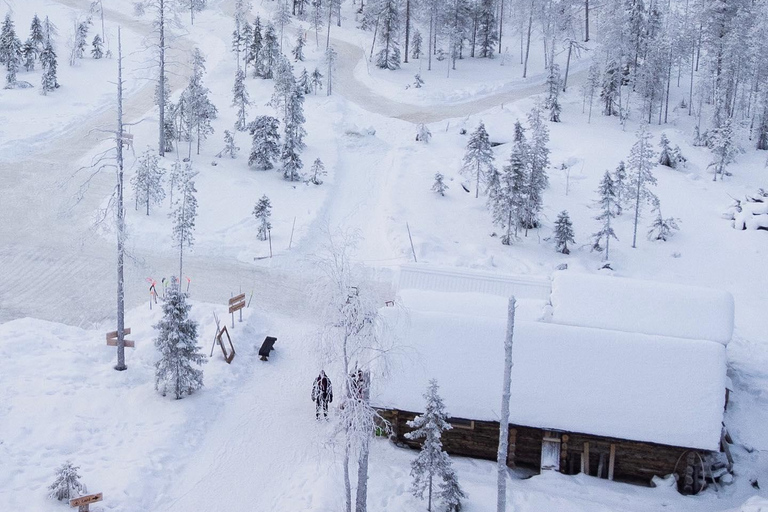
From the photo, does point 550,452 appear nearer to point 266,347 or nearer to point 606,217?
point 266,347

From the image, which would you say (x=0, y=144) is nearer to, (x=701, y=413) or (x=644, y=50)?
(x=701, y=413)

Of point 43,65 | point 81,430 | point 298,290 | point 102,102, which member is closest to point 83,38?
point 43,65

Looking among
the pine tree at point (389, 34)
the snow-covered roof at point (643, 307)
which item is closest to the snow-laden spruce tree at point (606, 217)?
the snow-covered roof at point (643, 307)

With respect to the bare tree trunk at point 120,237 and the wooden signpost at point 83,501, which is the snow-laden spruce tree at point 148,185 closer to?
the bare tree trunk at point 120,237

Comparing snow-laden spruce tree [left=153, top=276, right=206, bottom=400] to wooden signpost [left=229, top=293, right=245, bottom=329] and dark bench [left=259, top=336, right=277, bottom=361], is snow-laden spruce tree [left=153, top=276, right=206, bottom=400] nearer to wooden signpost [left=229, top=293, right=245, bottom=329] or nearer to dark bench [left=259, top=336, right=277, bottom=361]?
dark bench [left=259, top=336, right=277, bottom=361]

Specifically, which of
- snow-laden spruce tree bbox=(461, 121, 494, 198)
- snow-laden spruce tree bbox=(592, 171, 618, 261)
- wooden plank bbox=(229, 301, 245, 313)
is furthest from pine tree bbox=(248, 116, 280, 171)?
snow-laden spruce tree bbox=(592, 171, 618, 261)

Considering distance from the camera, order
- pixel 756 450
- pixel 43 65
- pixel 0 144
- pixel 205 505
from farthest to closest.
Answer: pixel 43 65
pixel 0 144
pixel 756 450
pixel 205 505

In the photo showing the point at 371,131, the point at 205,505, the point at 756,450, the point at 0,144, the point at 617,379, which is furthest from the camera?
the point at 371,131

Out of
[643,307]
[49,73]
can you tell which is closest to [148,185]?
[49,73]
